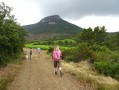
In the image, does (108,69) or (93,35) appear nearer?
(108,69)

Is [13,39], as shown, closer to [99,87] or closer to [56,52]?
[56,52]

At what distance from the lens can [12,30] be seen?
3080 cm

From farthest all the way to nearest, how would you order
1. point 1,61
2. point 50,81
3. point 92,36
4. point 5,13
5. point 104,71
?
point 92,36 → point 5,13 → point 1,61 → point 104,71 → point 50,81

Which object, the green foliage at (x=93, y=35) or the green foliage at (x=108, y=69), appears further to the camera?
the green foliage at (x=93, y=35)

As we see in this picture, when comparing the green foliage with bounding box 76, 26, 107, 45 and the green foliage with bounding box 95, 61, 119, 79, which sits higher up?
the green foliage with bounding box 76, 26, 107, 45

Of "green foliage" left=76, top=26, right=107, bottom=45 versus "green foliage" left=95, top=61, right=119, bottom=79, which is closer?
"green foliage" left=95, top=61, right=119, bottom=79

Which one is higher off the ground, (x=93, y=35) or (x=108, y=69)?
(x=93, y=35)

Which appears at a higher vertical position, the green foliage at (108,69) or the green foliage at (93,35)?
the green foliage at (93,35)

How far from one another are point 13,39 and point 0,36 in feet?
15.0

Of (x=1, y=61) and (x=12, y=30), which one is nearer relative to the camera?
(x=1, y=61)

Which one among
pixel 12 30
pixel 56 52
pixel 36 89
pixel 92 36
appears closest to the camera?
pixel 36 89

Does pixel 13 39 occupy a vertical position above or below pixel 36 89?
above

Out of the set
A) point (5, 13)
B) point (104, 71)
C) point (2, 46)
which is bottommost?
point (104, 71)

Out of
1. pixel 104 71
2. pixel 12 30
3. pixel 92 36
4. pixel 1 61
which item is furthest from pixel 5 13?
pixel 92 36
